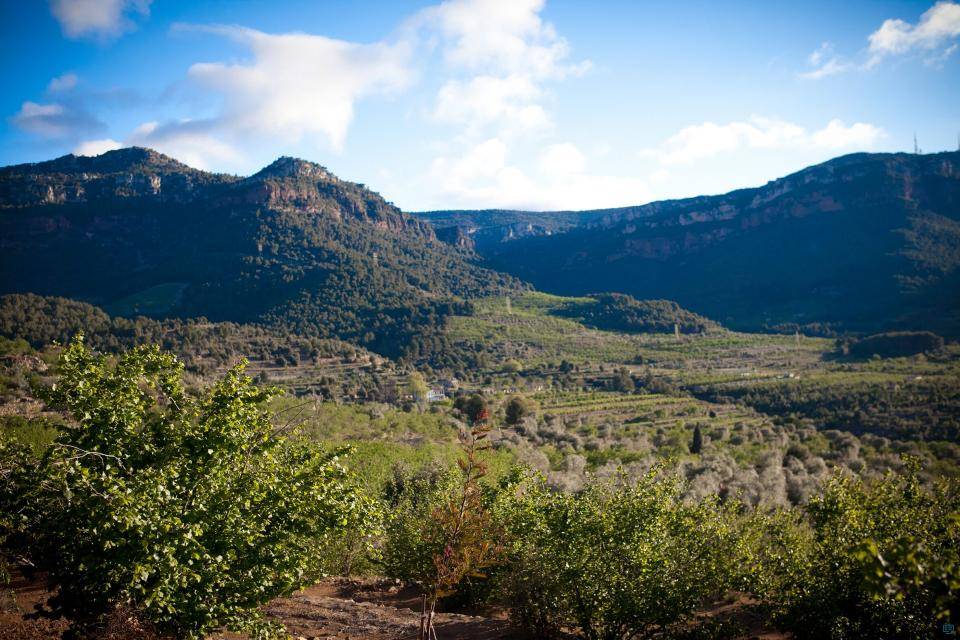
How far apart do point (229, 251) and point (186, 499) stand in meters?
118

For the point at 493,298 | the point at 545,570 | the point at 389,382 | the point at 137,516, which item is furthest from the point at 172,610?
the point at 493,298

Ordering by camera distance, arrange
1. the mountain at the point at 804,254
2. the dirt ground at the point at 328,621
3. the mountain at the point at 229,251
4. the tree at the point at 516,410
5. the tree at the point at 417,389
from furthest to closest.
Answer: the mountain at the point at 804,254 → the mountain at the point at 229,251 → the tree at the point at 417,389 → the tree at the point at 516,410 → the dirt ground at the point at 328,621

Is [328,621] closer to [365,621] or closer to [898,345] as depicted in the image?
[365,621]

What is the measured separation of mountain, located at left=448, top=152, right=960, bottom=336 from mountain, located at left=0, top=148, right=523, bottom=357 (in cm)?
4710

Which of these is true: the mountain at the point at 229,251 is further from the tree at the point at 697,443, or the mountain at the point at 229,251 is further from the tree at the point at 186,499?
the tree at the point at 186,499

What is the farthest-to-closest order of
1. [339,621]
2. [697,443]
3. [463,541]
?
[697,443]
[339,621]
[463,541]

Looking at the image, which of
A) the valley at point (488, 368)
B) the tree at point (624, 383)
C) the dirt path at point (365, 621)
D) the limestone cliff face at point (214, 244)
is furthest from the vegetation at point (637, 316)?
the dirt path at point (365, 621)

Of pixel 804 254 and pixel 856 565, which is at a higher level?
pixel 804 254

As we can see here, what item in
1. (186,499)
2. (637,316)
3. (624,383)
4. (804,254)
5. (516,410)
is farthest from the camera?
(804,254)

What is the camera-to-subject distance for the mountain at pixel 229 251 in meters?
99.0

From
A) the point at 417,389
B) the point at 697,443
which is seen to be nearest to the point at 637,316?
the point at 417,389

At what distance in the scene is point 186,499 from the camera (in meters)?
8.90

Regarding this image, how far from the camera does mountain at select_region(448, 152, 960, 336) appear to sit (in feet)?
365

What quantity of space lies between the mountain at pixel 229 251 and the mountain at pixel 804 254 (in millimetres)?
47101
